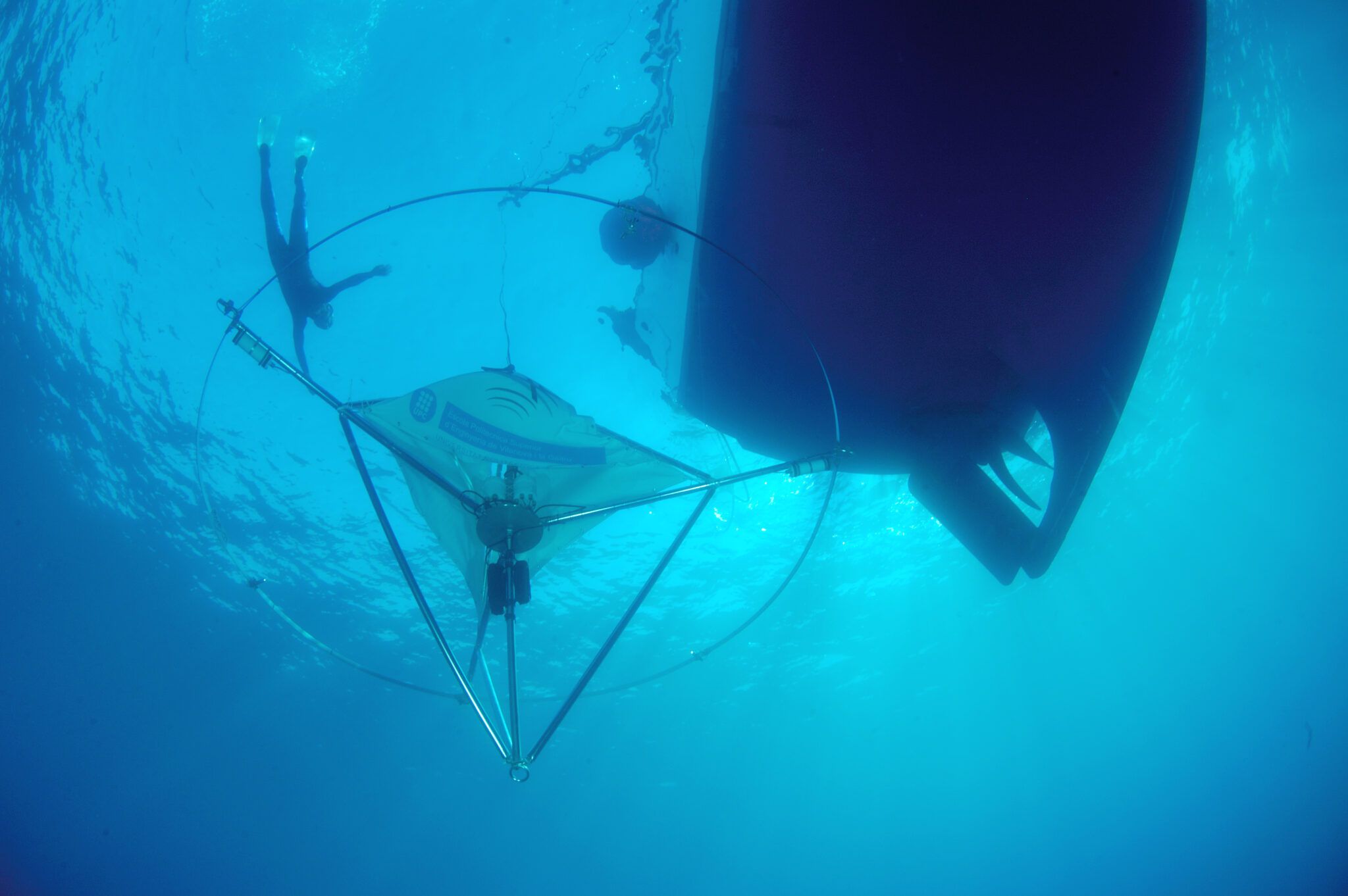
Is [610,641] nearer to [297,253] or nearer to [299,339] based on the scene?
[299,339]

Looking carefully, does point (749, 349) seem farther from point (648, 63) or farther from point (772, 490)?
point (772, 490)

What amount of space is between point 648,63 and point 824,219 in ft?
7.73

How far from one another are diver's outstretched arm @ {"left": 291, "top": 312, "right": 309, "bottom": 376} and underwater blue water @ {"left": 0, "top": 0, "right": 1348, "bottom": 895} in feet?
0.52

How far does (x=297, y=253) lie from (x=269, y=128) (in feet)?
4.10

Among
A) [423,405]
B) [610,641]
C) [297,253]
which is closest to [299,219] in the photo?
[297,253]

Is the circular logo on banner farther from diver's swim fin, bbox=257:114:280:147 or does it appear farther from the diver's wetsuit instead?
diver's swim fin, bbox=257:114:280:147

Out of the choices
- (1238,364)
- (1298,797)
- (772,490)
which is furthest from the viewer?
(1298,797)

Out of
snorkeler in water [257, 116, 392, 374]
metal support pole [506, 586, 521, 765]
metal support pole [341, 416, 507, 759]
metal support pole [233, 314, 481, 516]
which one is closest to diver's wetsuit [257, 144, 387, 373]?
snorkeler in water [257, 116, 392, 374]

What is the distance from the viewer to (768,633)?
1670cm

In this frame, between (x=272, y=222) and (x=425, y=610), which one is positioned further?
(x=272, y=222)

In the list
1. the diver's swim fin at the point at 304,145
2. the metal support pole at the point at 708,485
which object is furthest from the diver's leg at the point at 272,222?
the metal support pole at the point at 708,485

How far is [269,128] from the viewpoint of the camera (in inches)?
236

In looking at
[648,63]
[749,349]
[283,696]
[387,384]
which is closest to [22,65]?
[387,384]

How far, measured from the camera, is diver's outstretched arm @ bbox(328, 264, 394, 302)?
6.27m
